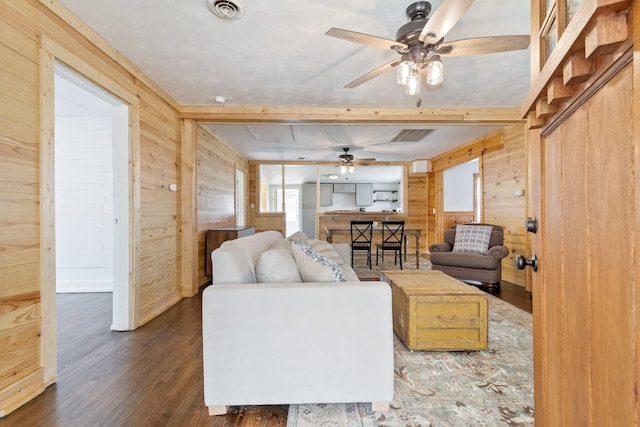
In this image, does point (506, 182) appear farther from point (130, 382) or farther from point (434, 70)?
point (130, 382)

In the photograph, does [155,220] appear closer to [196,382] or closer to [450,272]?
[196,382]

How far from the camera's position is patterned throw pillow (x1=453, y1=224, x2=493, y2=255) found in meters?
4.27

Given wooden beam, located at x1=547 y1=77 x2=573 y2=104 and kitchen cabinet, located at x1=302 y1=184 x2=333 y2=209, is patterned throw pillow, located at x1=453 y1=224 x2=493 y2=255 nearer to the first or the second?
wooden beam, located at x1=547 y1=77 x2=573 y2=104

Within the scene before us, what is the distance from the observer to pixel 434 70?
6.51ft

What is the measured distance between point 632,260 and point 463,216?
7.54m

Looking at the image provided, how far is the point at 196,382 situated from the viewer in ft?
6.14

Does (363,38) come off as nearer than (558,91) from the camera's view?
No

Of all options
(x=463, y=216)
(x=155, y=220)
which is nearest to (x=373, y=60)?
(x=155, y=220)

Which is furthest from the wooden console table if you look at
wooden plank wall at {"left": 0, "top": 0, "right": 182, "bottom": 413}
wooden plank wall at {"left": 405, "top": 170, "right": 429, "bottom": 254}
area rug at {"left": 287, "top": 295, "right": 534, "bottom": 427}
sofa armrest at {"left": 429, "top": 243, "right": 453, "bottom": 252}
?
wooden plank wall at {"left": 405, "top": 170, "right": 429, "bottom": 254}

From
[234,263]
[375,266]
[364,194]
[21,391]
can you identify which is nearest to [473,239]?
[375,266]

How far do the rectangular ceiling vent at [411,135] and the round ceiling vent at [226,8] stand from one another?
3411mm

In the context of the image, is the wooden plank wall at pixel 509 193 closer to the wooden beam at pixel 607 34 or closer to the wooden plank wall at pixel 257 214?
the wooden beam at pixel 607 34

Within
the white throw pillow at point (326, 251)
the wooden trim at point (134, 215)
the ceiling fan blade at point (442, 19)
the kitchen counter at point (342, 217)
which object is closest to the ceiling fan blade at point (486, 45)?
the ceiling fan blade at point (442, 19)

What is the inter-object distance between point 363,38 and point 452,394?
2172mm
